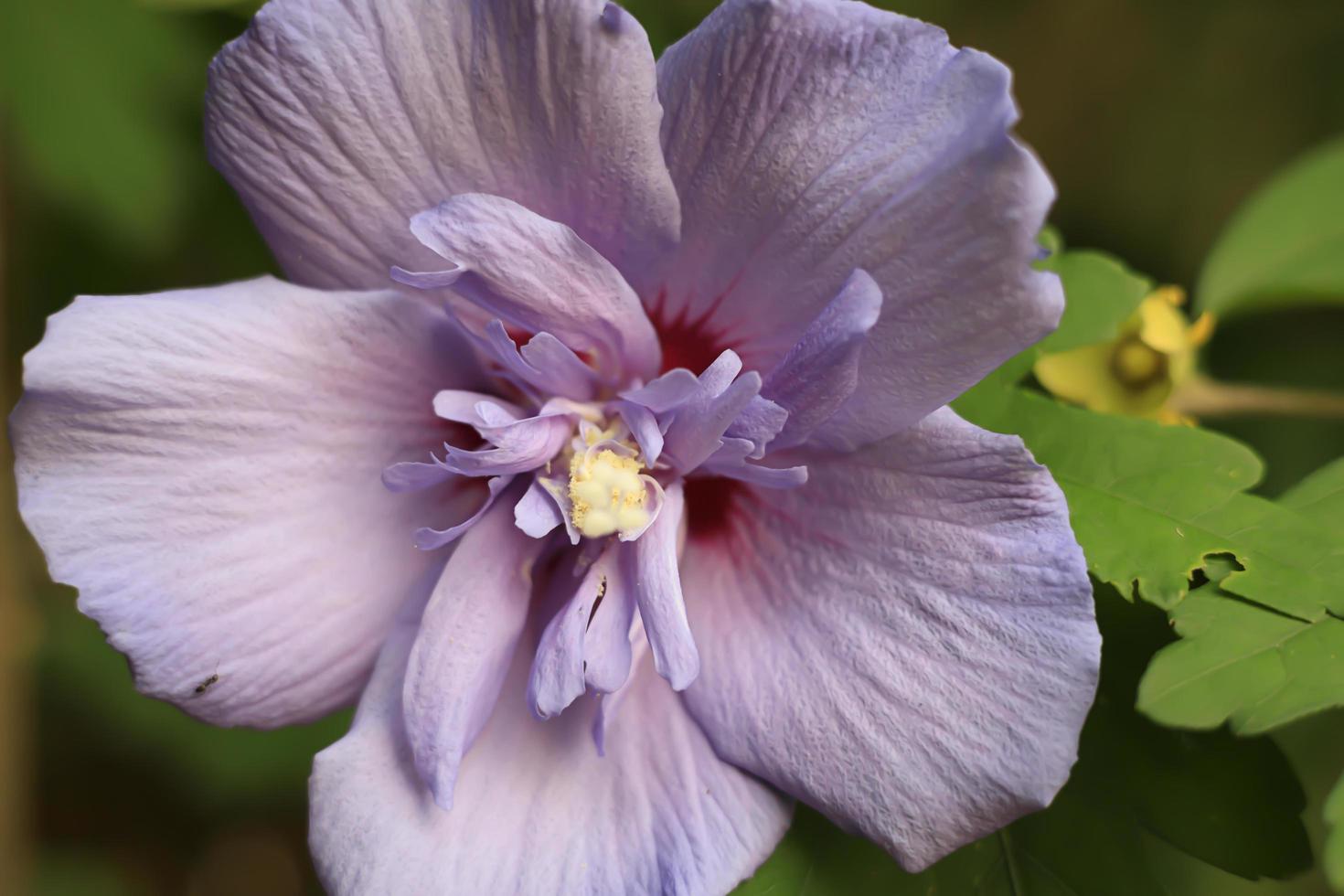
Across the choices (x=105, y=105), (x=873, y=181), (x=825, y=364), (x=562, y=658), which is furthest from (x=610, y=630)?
(x=105, y=105)

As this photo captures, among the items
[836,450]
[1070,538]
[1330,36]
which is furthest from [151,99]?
[1330,36]

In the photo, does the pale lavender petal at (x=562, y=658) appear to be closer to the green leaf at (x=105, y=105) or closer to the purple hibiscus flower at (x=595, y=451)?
the purple hibiscus flower at (x=595, y=451)

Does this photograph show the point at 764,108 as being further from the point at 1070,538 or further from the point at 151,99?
the point at 151,99

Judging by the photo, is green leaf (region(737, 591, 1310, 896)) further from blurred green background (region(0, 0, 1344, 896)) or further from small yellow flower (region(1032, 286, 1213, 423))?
blurred green background (region(0, 0, 1344, 896))

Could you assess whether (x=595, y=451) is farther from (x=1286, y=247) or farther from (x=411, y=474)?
(x=1286, y=247)

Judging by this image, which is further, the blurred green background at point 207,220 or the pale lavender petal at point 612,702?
the blurred green background at point 207,220

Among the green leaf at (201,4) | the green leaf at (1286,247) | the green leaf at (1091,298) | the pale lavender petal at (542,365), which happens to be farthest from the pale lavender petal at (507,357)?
the green leaf at (1286,247)
